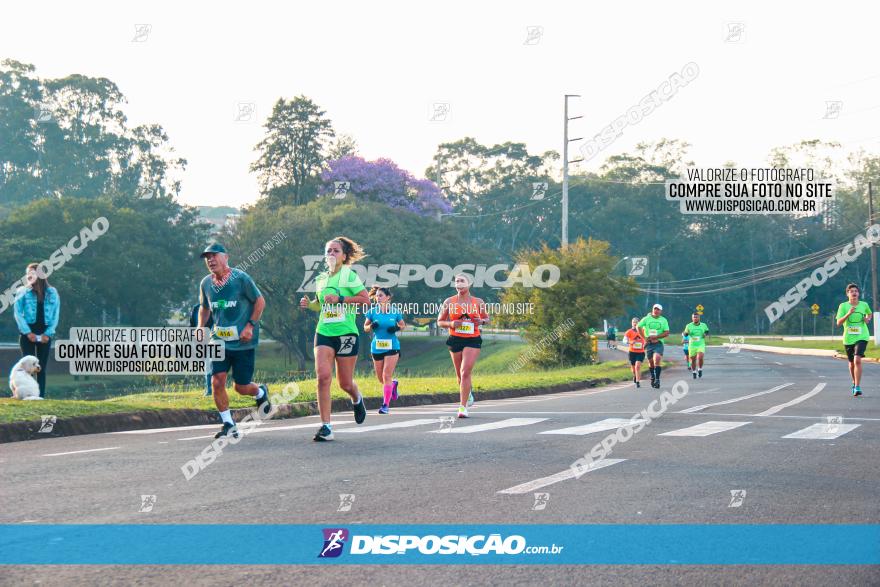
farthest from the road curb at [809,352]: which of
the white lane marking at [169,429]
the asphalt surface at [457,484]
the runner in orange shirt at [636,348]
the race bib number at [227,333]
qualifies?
the race bib number at [227,333]

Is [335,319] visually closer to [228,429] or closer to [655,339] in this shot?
[228,429]

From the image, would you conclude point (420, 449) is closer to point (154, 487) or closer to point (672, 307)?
point (154, 487)

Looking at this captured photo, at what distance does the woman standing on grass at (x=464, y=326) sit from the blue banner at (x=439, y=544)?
317 inches

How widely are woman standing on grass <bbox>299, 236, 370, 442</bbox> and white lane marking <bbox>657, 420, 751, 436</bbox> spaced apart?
160 inches

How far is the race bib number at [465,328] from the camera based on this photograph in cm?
1439

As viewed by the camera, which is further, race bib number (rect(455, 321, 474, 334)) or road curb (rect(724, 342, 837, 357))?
road curb (rect(724, 342, 837, 357))

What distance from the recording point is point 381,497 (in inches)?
290

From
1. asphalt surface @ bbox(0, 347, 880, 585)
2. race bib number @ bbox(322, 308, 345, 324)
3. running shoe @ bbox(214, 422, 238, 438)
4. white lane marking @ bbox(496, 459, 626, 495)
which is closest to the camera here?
asphalt surface @ bbox(0, 347, 880, 585)

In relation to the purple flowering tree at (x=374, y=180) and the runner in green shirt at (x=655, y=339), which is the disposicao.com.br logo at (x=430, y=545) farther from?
the purple flowering tree at (x=374, y=180)

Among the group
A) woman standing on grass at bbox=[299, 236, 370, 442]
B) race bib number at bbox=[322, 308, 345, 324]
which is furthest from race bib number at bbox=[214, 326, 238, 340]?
race bib number at bbox=[322, 308, 345, 324]

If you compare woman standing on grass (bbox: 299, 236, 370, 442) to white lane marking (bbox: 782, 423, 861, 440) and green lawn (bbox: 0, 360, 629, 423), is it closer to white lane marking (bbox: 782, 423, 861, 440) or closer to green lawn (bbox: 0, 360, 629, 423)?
green lawn (bbox: 0, 360, 629, 423)

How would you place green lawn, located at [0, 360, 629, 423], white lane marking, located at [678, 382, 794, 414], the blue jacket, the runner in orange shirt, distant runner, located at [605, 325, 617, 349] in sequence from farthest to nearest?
distant runner, located at [605, 325, 617, 349]
the runner in orange shirt
white lane marking, located at [678, 382, 794, 414]
the blue jacket
green lawn, located at [0, 360, 629, 423]

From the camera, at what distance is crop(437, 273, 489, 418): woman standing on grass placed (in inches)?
567

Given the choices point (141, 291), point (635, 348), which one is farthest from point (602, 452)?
point (141, 291)
